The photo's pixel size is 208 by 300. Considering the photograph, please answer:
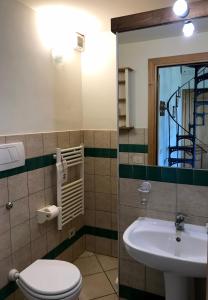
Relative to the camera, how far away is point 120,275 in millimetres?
2105

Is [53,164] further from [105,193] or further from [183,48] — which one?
[183,48]

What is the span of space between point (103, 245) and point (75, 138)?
121cm

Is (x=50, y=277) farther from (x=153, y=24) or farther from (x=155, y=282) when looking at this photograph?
(x=153, y=24)

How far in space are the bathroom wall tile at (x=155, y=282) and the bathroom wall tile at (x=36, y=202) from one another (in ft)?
3.28

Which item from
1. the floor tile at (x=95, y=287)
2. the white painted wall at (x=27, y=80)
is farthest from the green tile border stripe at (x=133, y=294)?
the white painted wall at (x=27, y=80)

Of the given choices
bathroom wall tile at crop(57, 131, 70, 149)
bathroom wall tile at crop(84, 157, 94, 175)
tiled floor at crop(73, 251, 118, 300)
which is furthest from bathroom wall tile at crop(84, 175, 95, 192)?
tiled floor at crop(73, 251, 118, 300)

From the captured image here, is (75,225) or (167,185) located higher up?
(167,185)

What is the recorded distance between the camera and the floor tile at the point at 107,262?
2611mm

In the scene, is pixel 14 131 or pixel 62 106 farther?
pixel 62 106

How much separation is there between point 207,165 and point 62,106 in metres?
1.40

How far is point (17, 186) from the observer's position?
1.90 m

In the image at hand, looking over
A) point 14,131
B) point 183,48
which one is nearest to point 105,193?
point 14,131

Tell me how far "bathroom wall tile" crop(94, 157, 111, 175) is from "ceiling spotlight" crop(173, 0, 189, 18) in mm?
1475

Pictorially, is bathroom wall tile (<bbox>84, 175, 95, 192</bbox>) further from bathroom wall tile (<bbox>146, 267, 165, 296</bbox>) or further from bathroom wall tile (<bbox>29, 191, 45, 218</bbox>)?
bathroom wall tile (<bbox>146, 267, 165, 296</bbox>)
